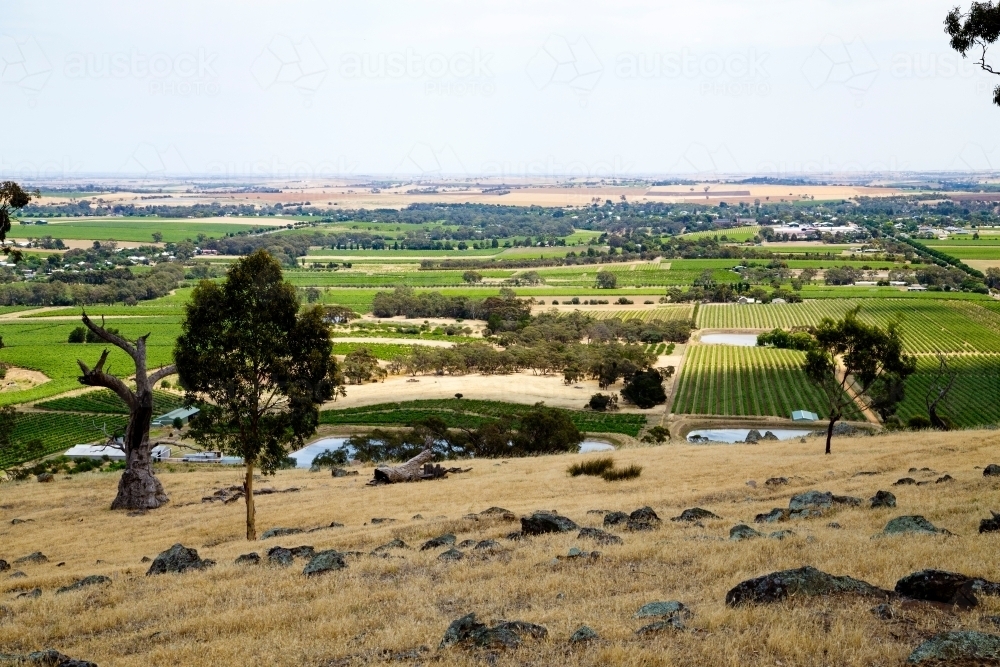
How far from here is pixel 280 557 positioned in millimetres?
14750

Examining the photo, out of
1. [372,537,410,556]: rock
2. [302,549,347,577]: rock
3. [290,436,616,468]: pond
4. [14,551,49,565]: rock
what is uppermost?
[302,549,347,577]: rock

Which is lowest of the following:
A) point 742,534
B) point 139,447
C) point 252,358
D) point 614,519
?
point 139,447

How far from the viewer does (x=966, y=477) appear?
19.5 metres

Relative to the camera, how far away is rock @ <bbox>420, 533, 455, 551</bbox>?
15480 mm

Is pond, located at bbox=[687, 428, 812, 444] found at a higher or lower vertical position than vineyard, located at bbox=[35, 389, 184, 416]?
higher

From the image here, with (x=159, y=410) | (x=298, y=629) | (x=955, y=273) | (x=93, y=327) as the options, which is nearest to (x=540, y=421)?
(x=93, y=327)

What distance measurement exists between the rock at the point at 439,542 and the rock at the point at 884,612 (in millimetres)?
8153

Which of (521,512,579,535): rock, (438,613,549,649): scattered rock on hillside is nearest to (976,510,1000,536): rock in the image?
(521,512,579,535): rock

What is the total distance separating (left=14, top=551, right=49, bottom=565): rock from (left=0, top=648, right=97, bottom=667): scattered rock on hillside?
9522 millimetres

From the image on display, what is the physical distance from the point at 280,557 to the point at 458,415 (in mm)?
52881

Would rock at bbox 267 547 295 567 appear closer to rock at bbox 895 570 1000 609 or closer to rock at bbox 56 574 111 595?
rock at bbox 56 574 111 595

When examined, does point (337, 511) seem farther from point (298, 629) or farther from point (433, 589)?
point (298, 629)

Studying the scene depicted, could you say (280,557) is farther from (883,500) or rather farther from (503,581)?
(883,500)

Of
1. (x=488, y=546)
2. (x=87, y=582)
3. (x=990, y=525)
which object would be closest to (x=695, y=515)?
(x=488, y=546)
